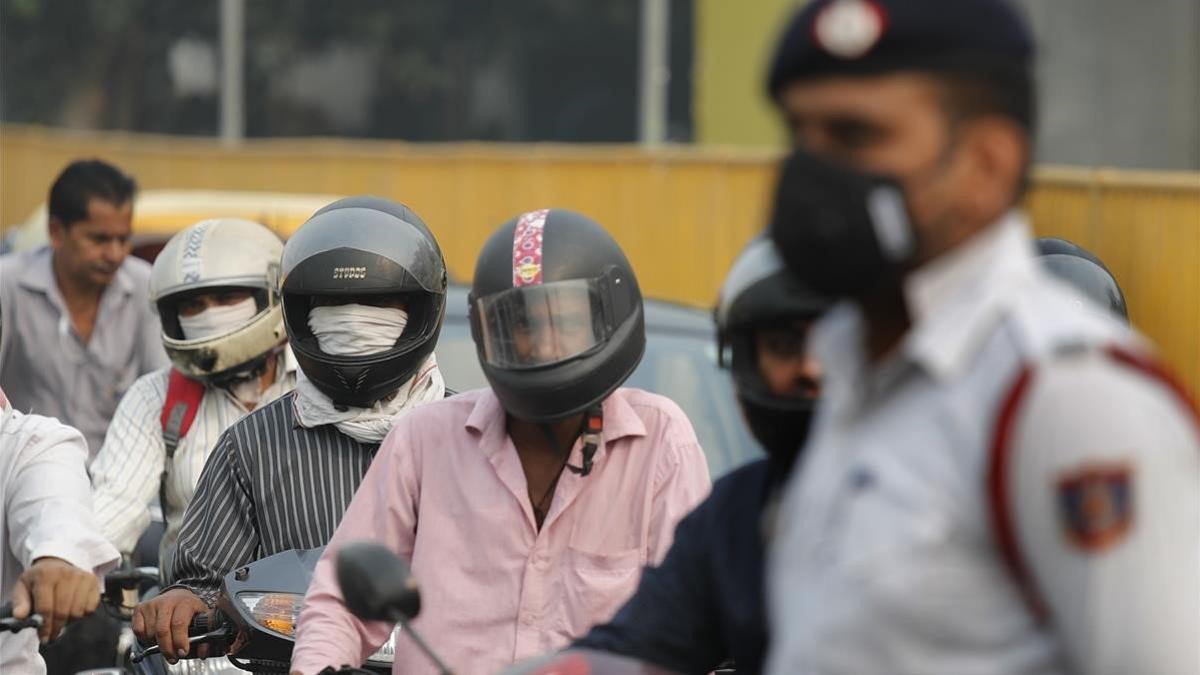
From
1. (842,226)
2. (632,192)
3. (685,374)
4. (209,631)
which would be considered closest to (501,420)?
(209,631)

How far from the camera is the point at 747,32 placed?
22156 millimetres

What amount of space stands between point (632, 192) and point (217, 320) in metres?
10.7

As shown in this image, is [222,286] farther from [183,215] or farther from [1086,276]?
[183,215]

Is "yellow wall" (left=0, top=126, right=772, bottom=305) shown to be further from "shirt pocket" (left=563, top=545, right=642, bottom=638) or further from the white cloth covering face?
"shirt pocket" (left=563, top=545, right=642, bottom=638)

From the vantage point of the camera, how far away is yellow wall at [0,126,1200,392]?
10500 millimetres

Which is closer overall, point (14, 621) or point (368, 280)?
point (14, 621)

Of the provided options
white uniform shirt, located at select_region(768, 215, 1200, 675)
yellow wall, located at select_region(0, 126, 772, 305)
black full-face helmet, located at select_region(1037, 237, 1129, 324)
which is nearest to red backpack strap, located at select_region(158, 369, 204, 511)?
black full-face helmet, located at select_region(1037, 237, 1129, 324)

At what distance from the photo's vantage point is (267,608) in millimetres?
4855

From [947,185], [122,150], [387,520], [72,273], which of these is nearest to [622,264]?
[387,520]

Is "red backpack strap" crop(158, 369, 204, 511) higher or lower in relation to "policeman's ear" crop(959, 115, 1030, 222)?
lower

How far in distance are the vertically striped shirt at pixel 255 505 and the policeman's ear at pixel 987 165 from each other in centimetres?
322

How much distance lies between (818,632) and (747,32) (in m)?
20.2

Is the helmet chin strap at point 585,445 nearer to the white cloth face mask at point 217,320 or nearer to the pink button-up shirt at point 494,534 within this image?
the pink button-up shirt at point 494,534

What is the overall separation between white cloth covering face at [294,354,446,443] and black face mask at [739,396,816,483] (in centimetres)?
195
